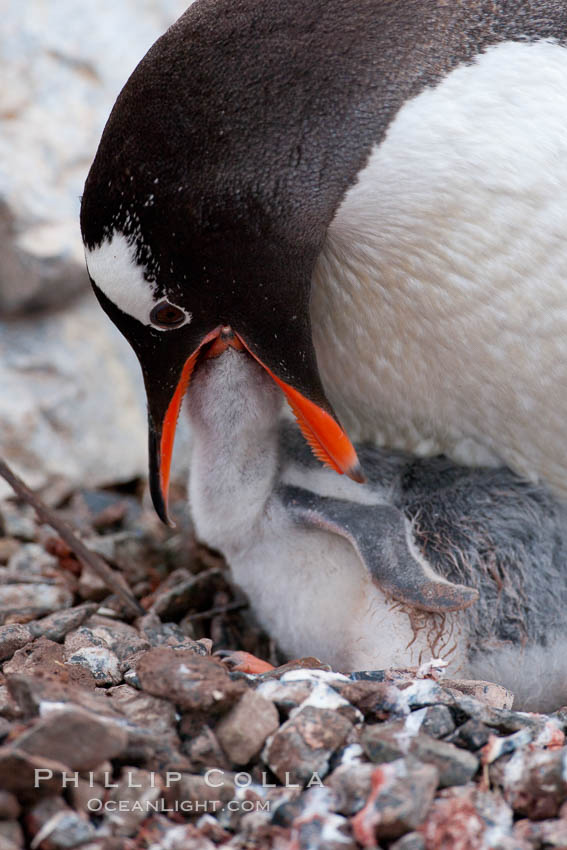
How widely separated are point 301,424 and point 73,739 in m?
0.84

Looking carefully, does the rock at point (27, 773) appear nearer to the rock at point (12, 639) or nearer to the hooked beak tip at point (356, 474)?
the rock at point (12, 639)

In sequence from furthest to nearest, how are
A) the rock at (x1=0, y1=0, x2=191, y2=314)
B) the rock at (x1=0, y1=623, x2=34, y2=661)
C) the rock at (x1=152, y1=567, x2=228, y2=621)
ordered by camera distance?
the rock at (x1=0, y1=0, x2=191, y2=314) → the rock at (x1=152, y1=567, x2=228, y2=621) → the rock at (x1=0, y1=623, x2=34, y2=661)

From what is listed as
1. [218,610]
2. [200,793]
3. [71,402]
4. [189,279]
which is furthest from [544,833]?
[71,402]

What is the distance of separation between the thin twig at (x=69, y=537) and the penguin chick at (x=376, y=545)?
8.9 inches

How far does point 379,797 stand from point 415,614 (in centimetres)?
62

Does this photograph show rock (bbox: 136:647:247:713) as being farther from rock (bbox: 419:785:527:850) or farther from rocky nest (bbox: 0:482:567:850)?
rock (bbox: 419:785:527:850)

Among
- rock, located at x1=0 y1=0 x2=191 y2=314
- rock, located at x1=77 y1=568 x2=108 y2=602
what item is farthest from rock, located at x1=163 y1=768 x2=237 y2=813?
rock, located at x1=0 y1=0 x2=191 y2=314

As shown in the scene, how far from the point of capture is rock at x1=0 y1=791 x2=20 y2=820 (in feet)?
3.89

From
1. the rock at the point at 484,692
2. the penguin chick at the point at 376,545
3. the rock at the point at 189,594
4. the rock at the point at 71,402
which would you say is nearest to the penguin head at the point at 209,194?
the penguin chick at the point at 376,545

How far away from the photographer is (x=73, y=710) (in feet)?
4.03

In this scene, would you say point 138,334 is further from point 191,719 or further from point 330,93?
point 191,719

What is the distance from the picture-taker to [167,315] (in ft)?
5.78

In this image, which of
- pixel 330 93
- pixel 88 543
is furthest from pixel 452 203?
pixel 88 543

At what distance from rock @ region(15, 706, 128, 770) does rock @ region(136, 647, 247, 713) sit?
16cm
